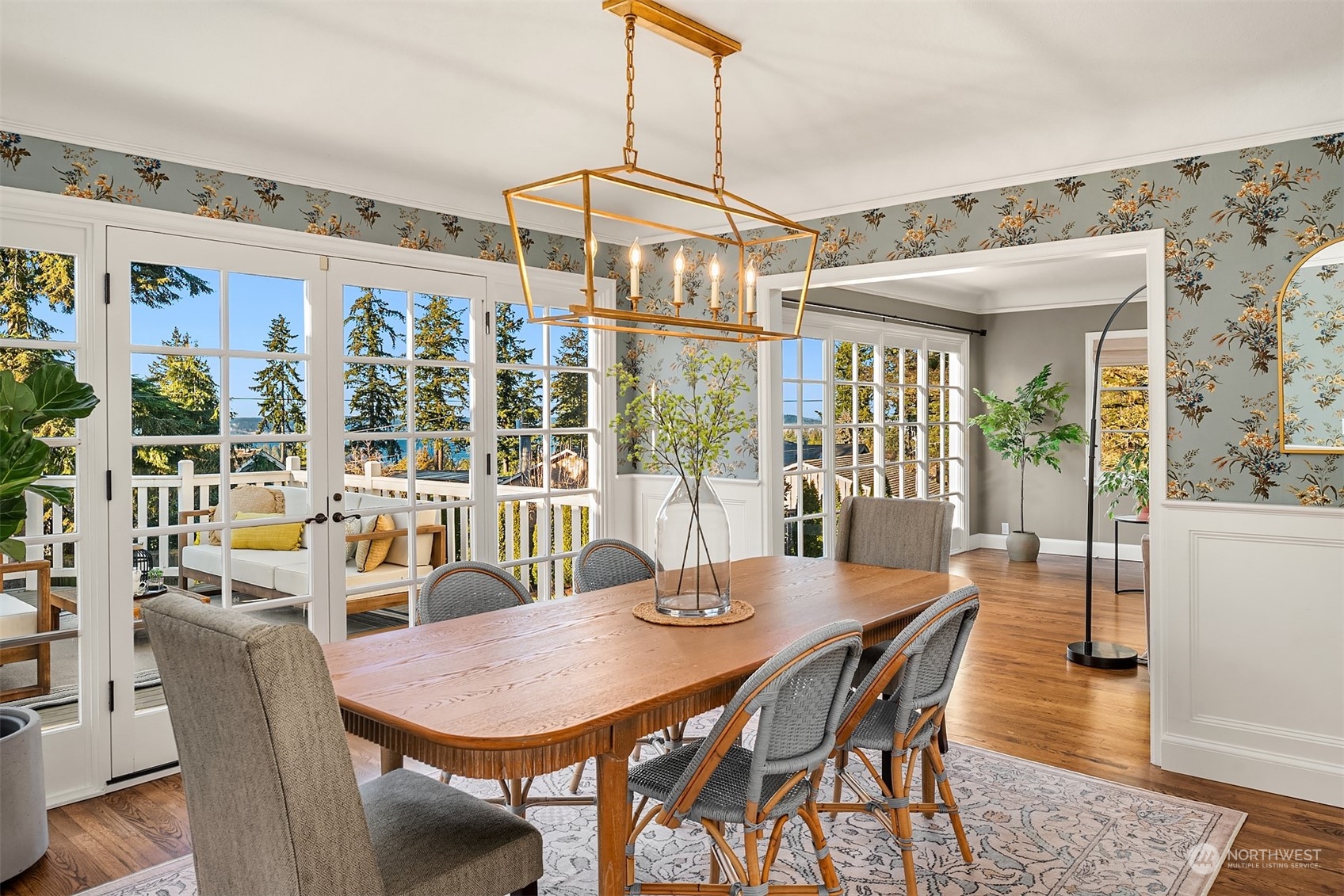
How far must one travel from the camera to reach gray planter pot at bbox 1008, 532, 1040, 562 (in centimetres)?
794

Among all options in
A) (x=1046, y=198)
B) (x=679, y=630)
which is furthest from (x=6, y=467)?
(x=1046, y=198)

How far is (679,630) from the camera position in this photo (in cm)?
255

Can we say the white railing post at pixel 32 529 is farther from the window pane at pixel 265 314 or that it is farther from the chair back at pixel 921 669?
the chair back at pixel 921 669

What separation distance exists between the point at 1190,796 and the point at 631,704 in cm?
245

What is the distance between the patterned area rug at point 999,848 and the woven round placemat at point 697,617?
29.9 inches

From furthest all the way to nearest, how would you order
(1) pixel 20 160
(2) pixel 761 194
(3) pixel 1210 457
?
(2) pixel 761 194
(3) pixel 1210 457
(1) pixel 20 160

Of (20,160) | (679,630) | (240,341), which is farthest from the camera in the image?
(240,341)

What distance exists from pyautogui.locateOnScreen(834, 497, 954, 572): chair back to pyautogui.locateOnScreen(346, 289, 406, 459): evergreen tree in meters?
2.10

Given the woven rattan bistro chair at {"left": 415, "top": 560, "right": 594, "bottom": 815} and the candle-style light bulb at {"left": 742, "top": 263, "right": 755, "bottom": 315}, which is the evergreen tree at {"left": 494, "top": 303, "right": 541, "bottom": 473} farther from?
the candle-style light bulb at {"left": 742, "top": 263, "right": 755, "bottom": 315}

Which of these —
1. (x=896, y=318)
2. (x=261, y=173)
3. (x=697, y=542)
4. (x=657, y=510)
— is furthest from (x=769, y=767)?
(x=896, y=318)

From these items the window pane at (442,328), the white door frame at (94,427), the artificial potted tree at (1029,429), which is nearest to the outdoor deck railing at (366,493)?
the white door frame at (94,427)

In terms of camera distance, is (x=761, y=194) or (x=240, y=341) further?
(x=761, y=194)

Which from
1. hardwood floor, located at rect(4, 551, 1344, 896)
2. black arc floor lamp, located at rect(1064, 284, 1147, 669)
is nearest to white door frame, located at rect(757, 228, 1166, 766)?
hardwood floor, located at rect(4, 551, 1344, 896)

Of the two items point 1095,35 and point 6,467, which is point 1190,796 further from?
point 6,467
